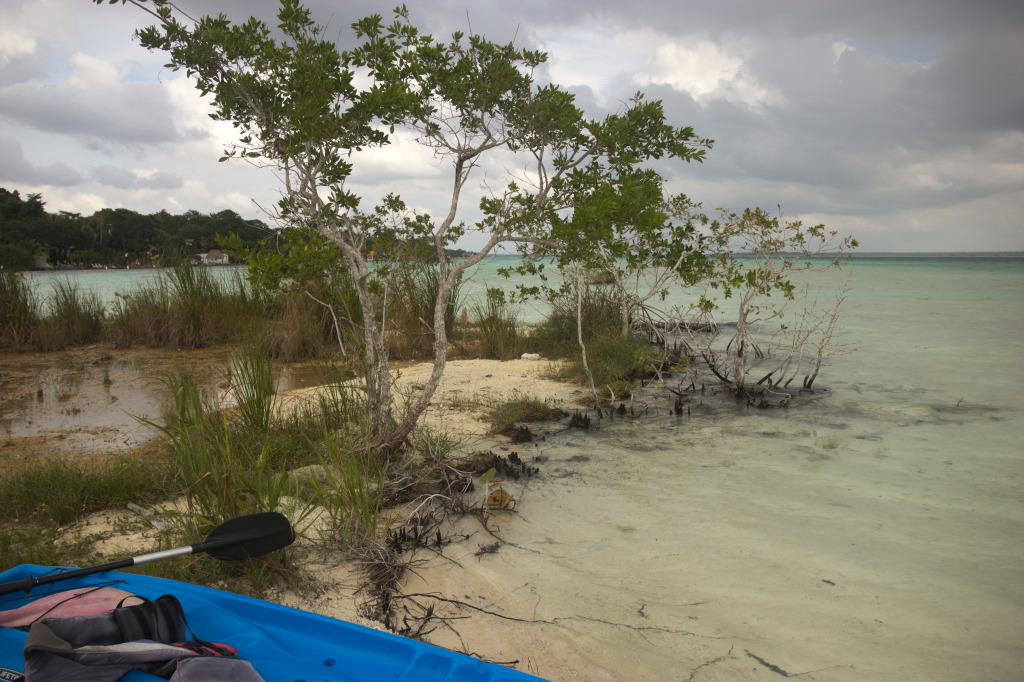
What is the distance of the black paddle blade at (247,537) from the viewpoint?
2438mm

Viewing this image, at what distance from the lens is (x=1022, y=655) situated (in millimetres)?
2498

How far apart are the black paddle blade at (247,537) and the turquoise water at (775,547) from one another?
0.96m

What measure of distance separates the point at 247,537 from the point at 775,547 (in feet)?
8.91

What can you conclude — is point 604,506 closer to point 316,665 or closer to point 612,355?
point 316,665

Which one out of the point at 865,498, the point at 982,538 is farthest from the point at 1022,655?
the point at 865,498

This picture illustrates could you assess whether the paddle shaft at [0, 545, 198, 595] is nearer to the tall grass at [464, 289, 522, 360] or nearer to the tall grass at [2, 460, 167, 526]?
the tall grass at [2, 460, 167, 526]

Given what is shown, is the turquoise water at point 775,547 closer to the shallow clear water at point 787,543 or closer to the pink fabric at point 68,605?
the shallow clear water at point 787,543

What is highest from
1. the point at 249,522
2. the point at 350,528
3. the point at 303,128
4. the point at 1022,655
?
the point at 303,128

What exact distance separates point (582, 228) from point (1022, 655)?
283 centimetres

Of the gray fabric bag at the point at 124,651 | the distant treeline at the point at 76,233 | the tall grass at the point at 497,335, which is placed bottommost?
the gray fabric bag at the point at 124,651

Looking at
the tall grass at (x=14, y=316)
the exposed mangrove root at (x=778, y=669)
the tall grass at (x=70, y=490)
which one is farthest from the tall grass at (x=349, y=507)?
the tall grass at (x=14, y=316)

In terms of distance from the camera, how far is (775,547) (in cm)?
331

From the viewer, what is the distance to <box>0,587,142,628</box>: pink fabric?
1910 mm

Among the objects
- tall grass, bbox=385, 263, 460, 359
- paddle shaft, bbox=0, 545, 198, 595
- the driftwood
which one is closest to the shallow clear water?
paddle shaft, bbox=0, 545, 198, 595
